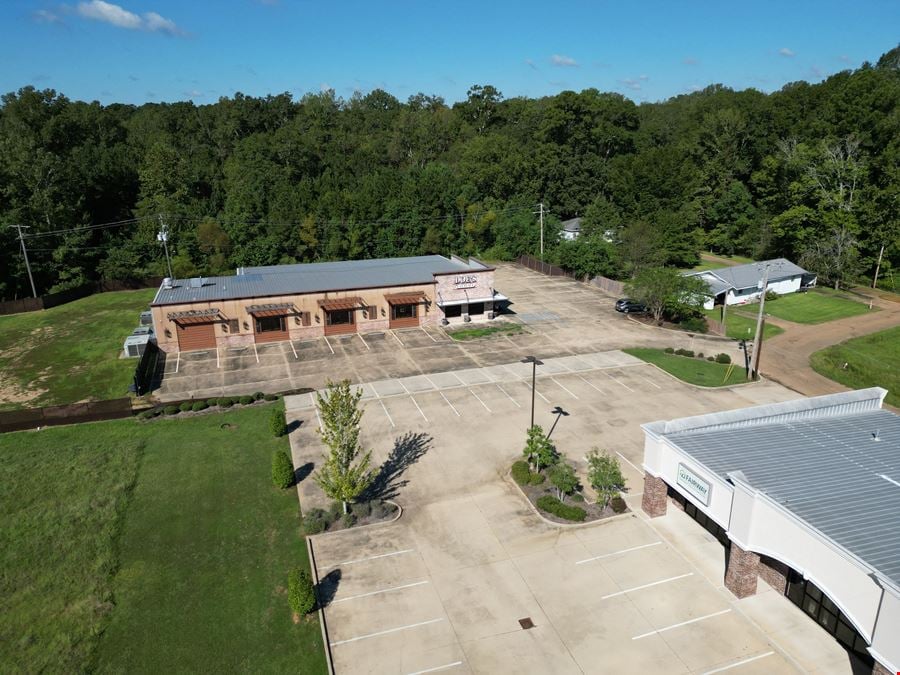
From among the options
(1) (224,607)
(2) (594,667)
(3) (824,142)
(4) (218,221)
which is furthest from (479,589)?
(3) (824,142)

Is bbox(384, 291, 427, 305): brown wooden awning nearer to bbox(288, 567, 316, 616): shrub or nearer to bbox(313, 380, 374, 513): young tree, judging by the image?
bbox(313, 380, 374, 513): young tree

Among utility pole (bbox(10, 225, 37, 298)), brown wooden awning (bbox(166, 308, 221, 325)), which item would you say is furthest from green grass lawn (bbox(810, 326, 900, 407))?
utility pole (bbox(10, 225, 37, 298))

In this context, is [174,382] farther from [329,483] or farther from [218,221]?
[218,221]

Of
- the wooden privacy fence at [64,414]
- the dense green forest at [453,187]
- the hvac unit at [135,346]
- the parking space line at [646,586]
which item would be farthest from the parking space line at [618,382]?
the hvac unit at [135,346]

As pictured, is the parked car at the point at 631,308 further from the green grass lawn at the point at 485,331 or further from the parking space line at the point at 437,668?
the parking space line at the point at 437,668

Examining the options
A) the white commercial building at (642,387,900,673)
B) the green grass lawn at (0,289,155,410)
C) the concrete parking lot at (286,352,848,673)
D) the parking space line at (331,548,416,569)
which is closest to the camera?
the white commercial building at (642,387,900,673)

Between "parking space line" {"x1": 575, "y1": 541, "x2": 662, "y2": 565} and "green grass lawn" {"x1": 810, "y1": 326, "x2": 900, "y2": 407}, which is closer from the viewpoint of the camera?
"parking space line" {"x1": 575, "y1": 541, "x2": 662, "y2": 565}
